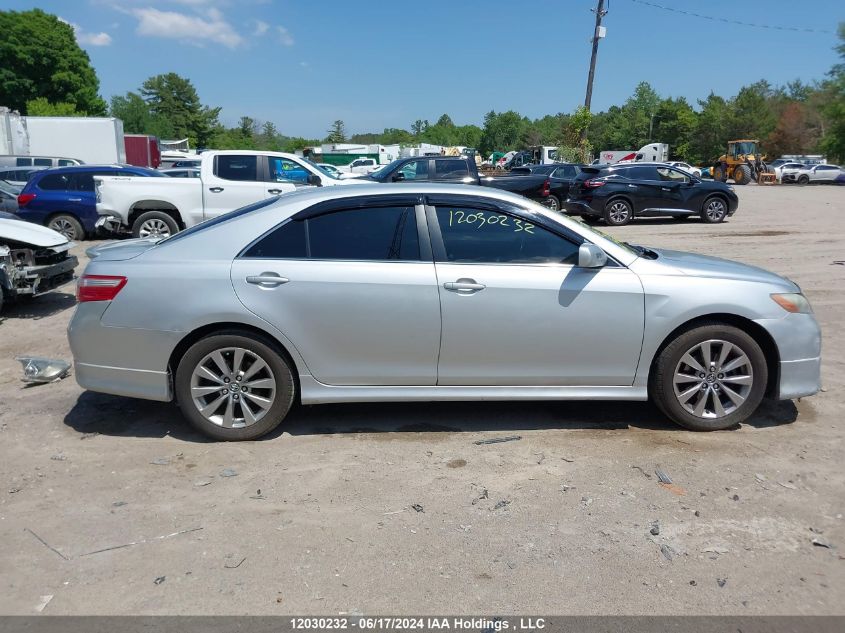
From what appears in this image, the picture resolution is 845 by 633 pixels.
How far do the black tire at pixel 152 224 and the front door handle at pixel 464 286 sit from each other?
392 inches

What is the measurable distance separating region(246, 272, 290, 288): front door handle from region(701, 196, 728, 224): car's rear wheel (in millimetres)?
16478

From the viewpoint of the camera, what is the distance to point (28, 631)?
2.84m

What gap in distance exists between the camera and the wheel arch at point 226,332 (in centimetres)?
455

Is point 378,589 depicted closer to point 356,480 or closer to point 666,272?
point 356,480

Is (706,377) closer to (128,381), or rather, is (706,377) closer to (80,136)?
(128,381)

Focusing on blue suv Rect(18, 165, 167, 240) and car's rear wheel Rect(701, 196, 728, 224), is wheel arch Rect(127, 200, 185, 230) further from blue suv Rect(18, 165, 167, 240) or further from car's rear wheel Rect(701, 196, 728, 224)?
car's rear wheel Rect(701, 196, 728, 224)

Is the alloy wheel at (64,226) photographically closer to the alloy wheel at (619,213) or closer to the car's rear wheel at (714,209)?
the alloy wheel at (619,213)

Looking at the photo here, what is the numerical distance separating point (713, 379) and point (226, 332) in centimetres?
330

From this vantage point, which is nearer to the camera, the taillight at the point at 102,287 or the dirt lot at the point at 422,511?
the dirt lot at the point at 422,511

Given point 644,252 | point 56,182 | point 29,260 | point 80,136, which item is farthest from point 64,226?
point 80,136

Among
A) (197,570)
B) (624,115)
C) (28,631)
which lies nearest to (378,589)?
(197,570)

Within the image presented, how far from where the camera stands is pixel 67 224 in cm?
1495

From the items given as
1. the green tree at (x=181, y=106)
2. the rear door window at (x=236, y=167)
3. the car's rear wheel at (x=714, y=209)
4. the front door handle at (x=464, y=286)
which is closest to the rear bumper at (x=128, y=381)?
the front door handle at (x=464, y=286)

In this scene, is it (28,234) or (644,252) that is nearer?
(644,252)
